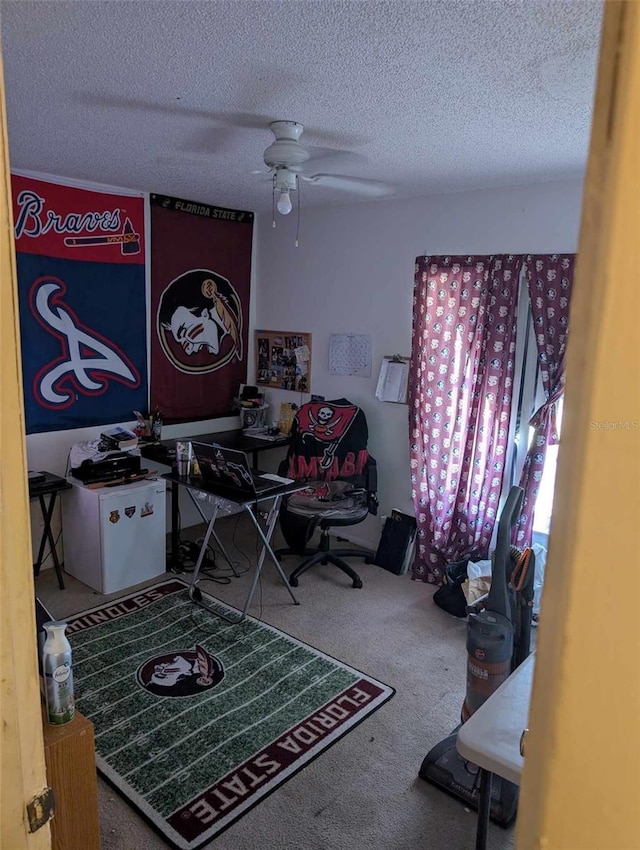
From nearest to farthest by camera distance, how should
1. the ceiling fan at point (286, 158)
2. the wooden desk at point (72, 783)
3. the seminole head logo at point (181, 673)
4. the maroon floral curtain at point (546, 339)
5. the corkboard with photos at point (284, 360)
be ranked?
1. the wooden desk at point (72, 783)
2. the ceiling fan at point (286, 158)
3. the seminole head logo at point (181, 673)
4. the maroon floral curtain at point (546, 339)
5. the corkboard with photos at point (284, 360)

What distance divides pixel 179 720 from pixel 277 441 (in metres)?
2.29

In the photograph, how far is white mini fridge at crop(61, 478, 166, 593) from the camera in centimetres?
358

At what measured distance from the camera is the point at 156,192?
4.07m

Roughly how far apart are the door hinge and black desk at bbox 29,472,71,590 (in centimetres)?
310

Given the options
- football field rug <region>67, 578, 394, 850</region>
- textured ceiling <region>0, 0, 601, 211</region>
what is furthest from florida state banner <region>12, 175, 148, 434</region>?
football field rug <region>67, 578, 394, 850</region>

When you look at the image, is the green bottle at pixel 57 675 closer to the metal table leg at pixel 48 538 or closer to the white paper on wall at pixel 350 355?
the metal table leg at pixel 48 538

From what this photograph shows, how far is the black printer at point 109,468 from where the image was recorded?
3.63 m

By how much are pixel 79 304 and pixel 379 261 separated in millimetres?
2003

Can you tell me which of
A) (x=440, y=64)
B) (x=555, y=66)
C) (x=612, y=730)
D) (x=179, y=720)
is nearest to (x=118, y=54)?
(x=440, y=64)

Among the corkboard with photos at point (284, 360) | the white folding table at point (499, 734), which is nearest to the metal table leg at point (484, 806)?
the white folding table at point (499, 734)

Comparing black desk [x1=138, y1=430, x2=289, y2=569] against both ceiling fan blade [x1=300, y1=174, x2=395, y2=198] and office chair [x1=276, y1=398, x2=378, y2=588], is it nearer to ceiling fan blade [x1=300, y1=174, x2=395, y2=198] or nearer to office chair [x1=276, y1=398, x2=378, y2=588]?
office chair [x1=276, y1=398, x2=378, y2=588]

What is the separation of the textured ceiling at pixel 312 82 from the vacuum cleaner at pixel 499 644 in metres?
1.42

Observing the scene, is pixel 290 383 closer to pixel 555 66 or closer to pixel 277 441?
pixel 277 441

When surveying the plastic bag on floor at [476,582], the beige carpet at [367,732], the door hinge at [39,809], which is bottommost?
the beige carpet at [367,732]
